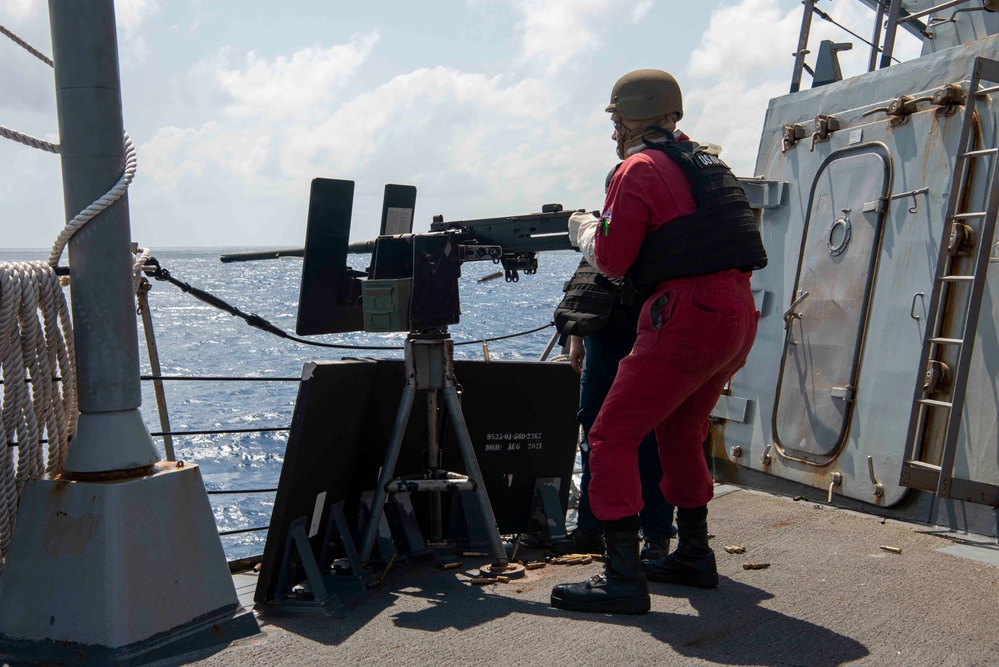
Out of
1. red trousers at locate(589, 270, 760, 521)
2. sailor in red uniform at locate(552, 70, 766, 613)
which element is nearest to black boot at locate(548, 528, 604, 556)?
sailor in red uniform at locate(552, 70, 766, 613)

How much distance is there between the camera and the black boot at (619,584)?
358cm

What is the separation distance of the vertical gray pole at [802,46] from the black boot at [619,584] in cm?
408

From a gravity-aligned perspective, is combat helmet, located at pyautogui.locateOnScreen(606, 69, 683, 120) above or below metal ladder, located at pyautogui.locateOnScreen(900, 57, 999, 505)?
above

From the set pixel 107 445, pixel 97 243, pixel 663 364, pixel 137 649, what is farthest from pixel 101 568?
pixel 663 364

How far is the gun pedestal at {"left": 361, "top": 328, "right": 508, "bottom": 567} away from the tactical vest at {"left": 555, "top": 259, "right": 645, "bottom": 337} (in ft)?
1.72

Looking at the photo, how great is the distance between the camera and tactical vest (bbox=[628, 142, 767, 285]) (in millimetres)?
3486

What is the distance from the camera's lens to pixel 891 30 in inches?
231

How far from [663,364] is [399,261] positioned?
4.54ft

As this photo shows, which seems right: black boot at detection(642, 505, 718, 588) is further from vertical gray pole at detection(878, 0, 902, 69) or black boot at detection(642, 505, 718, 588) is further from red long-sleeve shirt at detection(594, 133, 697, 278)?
vertical gray pole at detection(878, 0, 902, 69)

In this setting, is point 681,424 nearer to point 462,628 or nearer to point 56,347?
point 462,628

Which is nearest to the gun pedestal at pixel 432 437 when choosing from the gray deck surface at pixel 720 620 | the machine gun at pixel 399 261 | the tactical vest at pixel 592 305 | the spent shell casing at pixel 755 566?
the machine gun at pixel 399 261

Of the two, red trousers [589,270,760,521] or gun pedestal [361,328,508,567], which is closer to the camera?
red trousers [589,270,760,521]

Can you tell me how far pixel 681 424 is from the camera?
3891 millimetres

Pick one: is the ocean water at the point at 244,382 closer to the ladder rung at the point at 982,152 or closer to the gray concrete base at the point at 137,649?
the gray concrete base at the point at 137,649
